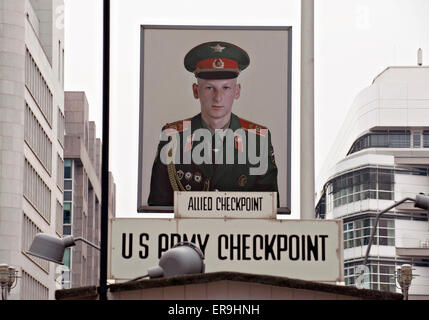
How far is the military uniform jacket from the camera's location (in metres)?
40.7

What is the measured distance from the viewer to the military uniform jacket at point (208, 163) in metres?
40.7

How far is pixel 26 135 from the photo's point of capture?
95688mm

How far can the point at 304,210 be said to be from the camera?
108ft

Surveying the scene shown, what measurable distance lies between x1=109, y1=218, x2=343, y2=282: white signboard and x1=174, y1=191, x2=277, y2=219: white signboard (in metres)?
0.31

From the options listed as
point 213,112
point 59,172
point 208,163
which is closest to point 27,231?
point 59,172

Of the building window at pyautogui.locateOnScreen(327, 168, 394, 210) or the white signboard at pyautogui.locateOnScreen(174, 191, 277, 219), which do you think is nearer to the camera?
the white signboard at pyautogui.locateOnScreen(174, 191, 277, 219)

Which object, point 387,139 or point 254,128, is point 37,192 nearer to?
point 254,128

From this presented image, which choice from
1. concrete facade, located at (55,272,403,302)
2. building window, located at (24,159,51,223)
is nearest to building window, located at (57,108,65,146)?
building window, located at (24,159,51,223)

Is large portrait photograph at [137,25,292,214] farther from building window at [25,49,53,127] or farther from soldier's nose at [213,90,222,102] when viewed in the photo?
building window at [25,49,53,127]

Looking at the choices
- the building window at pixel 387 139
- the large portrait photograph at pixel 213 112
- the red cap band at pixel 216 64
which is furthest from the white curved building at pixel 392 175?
the large portrait photograph at pixel 213 112

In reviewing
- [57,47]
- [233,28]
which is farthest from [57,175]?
[233,28]

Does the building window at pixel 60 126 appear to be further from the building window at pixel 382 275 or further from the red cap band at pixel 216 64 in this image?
the red cap band at pixel 216 64
